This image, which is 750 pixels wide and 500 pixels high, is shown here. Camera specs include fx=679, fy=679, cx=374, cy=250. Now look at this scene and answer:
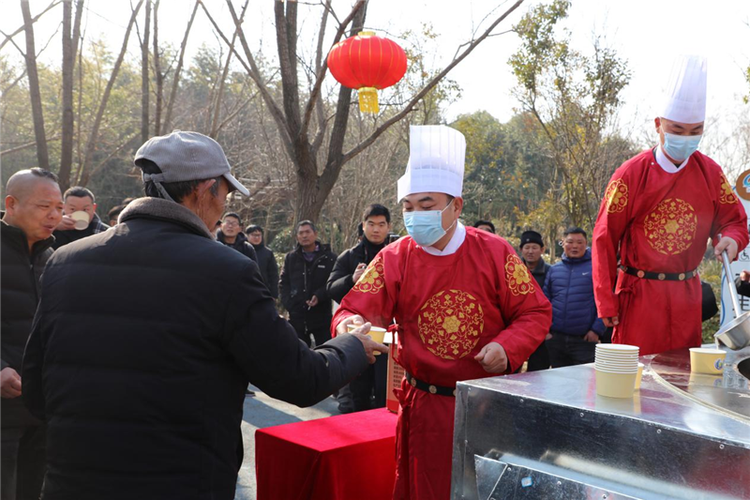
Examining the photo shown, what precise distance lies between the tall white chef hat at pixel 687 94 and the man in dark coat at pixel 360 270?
2717mm

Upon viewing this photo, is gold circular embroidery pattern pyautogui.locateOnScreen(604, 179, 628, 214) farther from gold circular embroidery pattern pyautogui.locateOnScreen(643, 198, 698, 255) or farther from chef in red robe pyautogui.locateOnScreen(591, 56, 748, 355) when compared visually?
gold circular embroidery pattern pyautogui.locateOnScreen(643, 198, 698, 255)

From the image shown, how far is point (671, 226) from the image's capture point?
10.6 feet

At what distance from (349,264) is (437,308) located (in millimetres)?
3149

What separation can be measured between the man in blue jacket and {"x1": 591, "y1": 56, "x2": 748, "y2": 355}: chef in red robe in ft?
7.31

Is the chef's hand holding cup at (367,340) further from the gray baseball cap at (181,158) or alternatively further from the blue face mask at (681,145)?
the blue face mask at (681,145)

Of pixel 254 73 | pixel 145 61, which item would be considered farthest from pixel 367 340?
pixel 145 61

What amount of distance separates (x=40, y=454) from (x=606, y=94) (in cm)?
1070

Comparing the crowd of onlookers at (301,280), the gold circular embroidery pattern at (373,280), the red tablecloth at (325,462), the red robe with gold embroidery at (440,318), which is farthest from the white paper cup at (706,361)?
the red tablecloth at (325,462)

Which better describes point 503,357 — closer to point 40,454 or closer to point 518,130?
point 40,454

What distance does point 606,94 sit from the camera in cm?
1154

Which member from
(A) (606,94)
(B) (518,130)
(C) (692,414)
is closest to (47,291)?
(C) (692,414)

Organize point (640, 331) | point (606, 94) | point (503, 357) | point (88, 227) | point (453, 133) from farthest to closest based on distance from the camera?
point (606, 94)
point (88, 227)
point (640, 331)
point (453, 133)
point (503, 357)

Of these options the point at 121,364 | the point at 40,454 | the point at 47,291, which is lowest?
the point at 40,454

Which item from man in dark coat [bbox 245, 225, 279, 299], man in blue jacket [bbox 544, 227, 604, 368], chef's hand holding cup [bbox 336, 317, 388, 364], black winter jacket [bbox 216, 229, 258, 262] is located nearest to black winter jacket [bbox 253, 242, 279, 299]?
man in dark coat [bbox 245, 225, 279, 299]
